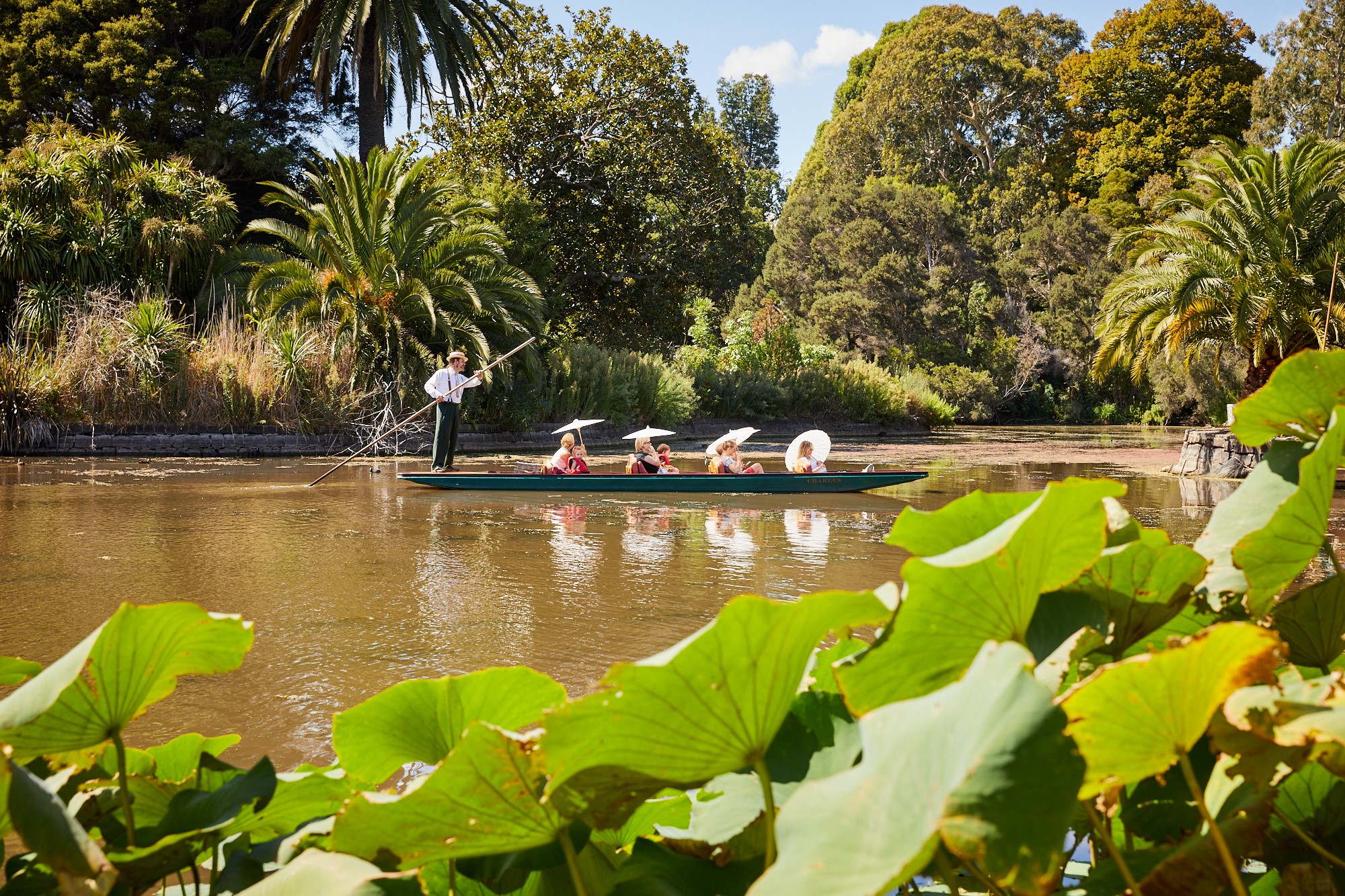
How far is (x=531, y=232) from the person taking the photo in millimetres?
25031

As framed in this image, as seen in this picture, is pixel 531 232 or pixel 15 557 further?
pixel 531 232

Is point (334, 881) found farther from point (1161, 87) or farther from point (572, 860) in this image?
point (1161, 87)

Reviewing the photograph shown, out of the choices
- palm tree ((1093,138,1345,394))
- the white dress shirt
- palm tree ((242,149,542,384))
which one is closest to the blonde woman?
the white dress shirt

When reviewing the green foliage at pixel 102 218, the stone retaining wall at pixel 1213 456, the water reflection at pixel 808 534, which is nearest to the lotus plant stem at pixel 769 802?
the water reflection at pixel 808 534

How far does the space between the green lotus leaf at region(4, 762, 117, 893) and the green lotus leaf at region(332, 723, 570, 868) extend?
148mm

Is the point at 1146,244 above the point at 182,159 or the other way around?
the other way around

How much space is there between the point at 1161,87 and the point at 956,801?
2023 inches

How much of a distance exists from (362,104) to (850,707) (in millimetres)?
27661

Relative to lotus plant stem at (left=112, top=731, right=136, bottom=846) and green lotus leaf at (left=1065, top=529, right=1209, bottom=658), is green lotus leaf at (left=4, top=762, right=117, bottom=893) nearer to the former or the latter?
lotus plant stem at (left=112, top=731, right=136, bottom=846)

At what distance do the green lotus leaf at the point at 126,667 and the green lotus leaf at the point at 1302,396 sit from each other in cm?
88

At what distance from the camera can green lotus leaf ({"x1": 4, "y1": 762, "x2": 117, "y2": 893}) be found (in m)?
0.59

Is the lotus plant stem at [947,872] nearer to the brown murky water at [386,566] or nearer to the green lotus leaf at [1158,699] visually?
the green lotus leaf at [1158,699]

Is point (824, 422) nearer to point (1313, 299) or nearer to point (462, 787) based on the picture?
point (1313, 299)

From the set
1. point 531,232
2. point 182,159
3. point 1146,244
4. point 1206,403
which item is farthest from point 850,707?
point 1206,403
